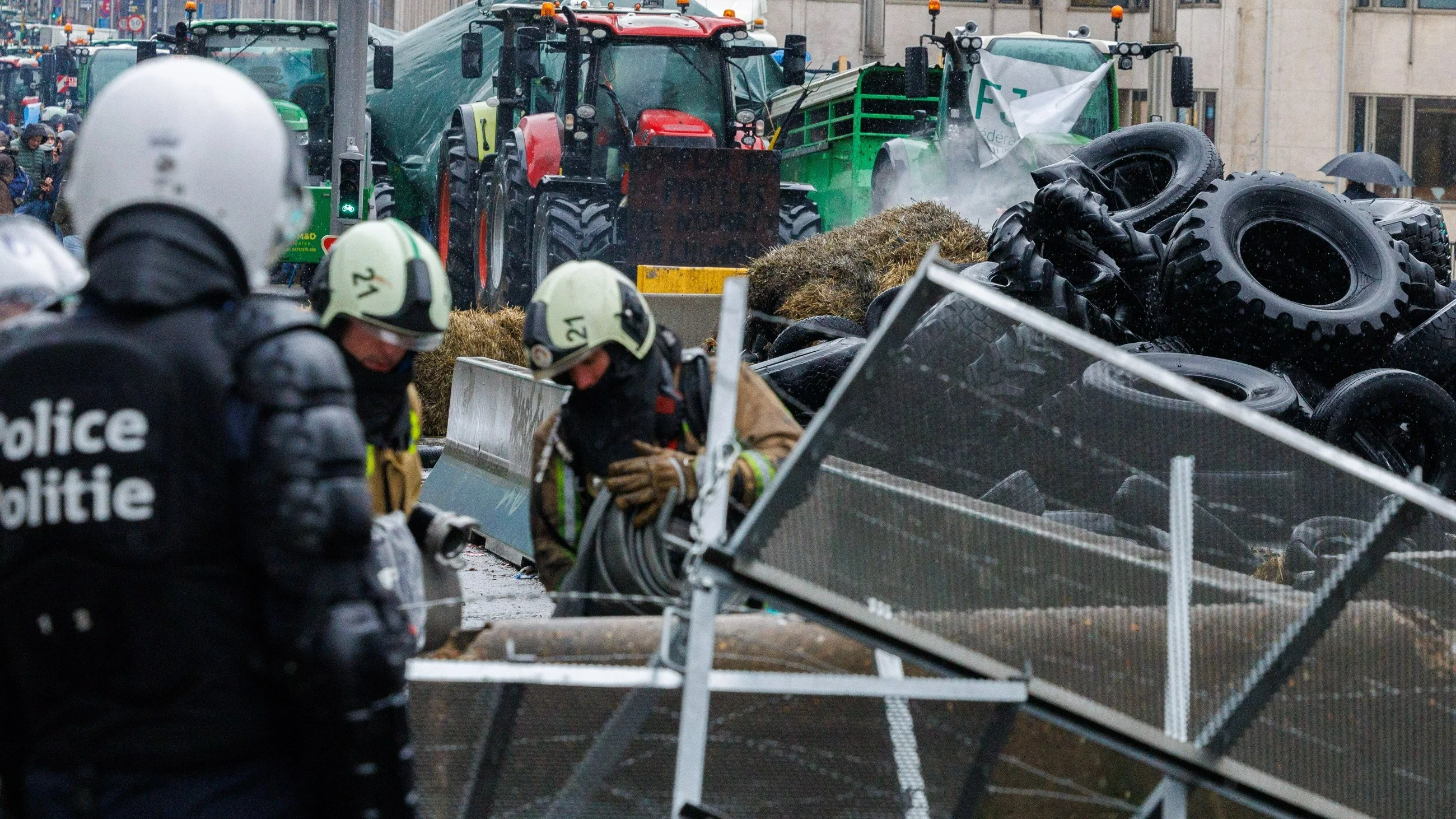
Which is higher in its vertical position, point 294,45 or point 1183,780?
point 294,45

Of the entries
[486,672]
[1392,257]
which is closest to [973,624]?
[486,672]

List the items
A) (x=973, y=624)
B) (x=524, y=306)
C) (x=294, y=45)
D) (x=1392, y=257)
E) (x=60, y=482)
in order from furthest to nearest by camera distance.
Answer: (x=294, y=45) → (x=524, y=306) → (x=1392, y=257) → (x=973, y=624) → (x=60, y=482)

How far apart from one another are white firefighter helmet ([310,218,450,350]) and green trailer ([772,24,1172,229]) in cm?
1551

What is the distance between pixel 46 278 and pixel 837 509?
59.9 inches

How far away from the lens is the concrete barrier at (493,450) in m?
9.38

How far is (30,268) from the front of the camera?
10.6ft

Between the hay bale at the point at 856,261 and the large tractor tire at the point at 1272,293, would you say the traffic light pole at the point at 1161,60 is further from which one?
the large tractor tire at the point at 1272,293

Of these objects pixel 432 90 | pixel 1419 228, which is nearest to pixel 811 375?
pixel 1419 228

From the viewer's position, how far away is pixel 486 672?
3.43m

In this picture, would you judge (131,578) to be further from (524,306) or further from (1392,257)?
(524,306)

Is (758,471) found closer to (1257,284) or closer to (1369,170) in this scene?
(1257,284)

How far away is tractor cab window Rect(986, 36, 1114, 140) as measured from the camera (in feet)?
69.3

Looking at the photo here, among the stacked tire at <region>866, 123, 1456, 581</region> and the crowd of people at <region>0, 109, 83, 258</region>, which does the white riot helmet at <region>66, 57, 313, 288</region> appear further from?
the crowd of people at <region>0, 109, 83, 258</region>

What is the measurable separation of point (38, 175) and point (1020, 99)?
35.4 feet
